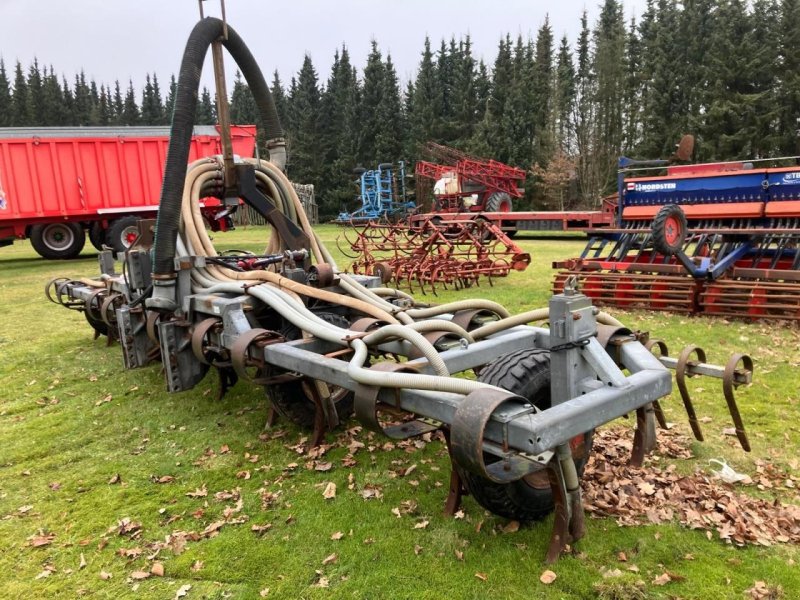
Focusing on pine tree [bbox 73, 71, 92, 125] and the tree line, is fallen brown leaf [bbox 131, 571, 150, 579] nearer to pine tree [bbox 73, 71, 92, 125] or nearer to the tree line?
the tree line

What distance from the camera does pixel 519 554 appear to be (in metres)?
2.54

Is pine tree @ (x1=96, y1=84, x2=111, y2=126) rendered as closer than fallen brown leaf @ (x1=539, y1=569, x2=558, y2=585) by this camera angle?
No

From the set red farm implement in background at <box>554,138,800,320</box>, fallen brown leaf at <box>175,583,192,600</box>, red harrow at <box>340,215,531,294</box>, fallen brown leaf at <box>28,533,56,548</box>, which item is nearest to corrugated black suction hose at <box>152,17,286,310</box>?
fallen brown leaf at <box>28,533,56,548</box>

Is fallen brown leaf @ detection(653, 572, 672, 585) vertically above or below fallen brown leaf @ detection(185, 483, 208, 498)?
below

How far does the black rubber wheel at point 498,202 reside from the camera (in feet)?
69.5

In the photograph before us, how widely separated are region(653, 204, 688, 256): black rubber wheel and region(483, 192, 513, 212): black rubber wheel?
14304 mm

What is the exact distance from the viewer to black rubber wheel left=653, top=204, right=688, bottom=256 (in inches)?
264

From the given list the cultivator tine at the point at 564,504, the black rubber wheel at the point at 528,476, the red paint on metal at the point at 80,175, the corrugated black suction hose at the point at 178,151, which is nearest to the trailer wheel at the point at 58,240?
the red paint on metal at the point at 80,175

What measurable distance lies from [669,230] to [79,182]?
43.9 ft

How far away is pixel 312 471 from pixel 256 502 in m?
0.41

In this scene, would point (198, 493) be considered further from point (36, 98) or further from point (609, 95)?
point (36, 98)

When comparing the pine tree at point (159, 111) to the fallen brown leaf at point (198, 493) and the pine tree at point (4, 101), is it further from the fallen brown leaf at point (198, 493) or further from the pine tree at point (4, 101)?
the fallen brown leaf at point (198, 493)

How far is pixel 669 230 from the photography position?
270 inches

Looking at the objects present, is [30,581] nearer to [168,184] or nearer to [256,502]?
[256,502]
